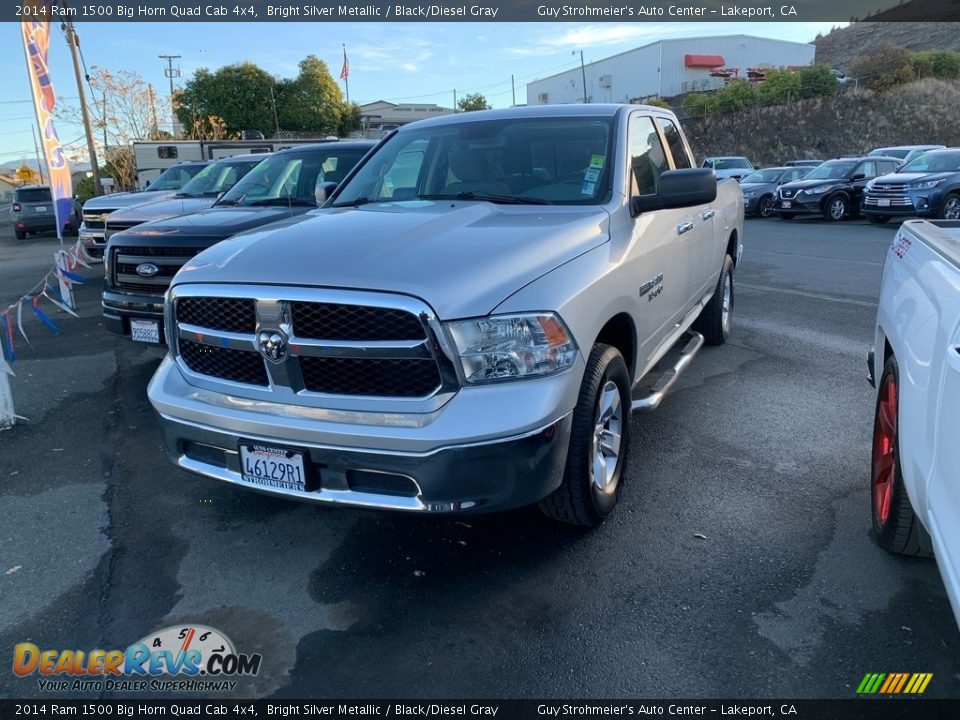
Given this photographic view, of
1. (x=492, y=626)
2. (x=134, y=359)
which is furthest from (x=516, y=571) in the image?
(x=134, y=359)

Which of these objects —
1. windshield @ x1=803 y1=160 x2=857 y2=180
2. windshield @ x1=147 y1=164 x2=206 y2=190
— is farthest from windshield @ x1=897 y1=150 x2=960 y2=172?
windshield @ x1=147 y1=164 x2=206 y2=190

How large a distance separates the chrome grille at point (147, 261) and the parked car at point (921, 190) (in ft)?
49.8

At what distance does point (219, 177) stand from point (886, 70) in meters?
46.6

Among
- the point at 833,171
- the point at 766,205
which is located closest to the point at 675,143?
the point at 833,171

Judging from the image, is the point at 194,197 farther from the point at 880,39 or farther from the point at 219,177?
the point at 880,39

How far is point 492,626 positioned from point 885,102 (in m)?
48.1

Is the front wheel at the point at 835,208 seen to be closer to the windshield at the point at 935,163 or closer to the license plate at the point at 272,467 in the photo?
the windshield at the point at 935,163

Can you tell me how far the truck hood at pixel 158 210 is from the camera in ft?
28.2

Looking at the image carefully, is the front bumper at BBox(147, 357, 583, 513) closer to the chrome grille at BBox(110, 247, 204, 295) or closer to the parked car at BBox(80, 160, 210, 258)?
the chrome grille at BBox(110, 247, 204, 295)

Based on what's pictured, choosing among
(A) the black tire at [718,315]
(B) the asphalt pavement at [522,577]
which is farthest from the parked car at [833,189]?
(B) the asphalt pavement at [522,577]

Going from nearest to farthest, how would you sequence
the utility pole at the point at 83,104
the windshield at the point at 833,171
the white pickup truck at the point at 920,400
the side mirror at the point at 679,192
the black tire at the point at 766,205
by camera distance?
the white pickup truck at the point at 920,400 → the side mirror at the point at 679,192 → the windshield at the point at 833,171 → the black tire at the point at 766,205 → the utility pole at the point at 83,104

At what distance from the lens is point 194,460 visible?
319 centimetres
